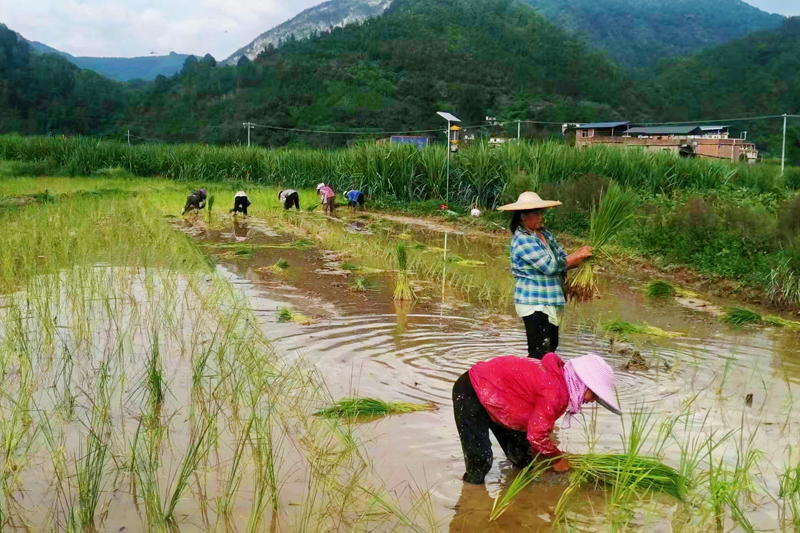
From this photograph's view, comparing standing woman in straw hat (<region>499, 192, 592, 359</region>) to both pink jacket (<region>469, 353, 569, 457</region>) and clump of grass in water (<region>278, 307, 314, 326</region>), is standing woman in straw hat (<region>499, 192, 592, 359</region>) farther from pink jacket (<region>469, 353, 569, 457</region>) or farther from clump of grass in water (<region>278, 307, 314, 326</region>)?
clump of grass in water (<region>278, 307, 314, 326</region>)

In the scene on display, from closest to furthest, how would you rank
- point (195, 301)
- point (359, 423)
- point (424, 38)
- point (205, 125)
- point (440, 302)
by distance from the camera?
point (359, 423), point (195, 301), point (440, 302), point (205, 125), point (424, 38)

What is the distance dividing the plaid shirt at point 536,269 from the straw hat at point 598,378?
1.11 m

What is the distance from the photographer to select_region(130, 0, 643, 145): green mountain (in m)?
53.6

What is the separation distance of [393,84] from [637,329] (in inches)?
2351

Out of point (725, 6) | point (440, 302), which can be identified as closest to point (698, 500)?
point (440, 302)

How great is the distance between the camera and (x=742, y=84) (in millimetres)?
53562

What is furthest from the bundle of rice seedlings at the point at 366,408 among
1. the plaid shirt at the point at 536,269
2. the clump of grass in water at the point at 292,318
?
the clump of grass in water at the point at 292,318

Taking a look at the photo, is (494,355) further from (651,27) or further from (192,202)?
(651,27)

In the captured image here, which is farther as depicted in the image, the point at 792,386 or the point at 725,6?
the point at 725,6

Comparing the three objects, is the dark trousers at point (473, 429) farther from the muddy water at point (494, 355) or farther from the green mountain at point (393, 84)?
the green mountain at point (393, 84)

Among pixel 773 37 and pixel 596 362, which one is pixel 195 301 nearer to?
pixel 596 362

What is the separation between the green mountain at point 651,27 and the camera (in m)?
100

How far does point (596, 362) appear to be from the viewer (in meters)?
2.78

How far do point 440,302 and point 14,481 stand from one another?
15.6 ft
